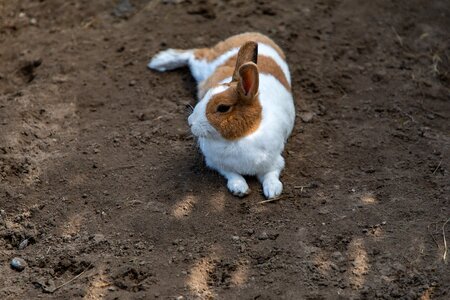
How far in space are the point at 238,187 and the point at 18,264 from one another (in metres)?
1.48

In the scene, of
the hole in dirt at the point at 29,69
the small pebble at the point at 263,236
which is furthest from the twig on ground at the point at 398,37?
the hole in dirt at the point at 29,69

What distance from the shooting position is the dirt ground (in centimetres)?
447

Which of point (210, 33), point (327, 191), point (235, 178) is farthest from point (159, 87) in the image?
point (327, 191)

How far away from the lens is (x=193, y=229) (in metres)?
4.80

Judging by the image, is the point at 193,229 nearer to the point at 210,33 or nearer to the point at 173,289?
the point at 173,289

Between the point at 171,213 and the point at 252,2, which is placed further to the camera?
the point at 252,2

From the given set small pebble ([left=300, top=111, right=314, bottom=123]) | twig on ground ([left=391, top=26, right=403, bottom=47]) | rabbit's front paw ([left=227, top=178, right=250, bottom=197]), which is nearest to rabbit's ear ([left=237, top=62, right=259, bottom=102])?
rabbit's front paw ([left=227, top=178, right=250, bottom=197])

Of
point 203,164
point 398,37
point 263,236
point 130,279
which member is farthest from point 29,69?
point 398,37

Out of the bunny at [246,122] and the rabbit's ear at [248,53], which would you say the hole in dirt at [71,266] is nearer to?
the bunny at [246,122]

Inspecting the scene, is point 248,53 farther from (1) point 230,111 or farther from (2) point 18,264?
(2) point 18,264

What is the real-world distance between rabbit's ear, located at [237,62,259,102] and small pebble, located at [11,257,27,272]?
1698 millimetres

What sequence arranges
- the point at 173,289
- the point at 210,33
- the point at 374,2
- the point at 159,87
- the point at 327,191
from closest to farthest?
the point at 173,289 < the point at 327,191 < the point at 159,87 < the point at 210,33 < the point at 374,2

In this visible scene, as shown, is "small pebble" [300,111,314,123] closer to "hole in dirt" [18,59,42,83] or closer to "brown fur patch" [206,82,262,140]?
"brown fur patch" [206,82,262,140]

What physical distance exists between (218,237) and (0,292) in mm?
1326
